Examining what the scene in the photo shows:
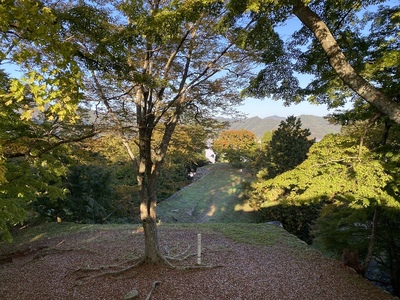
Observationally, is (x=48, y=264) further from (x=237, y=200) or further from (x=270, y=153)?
(x=237, y=200)

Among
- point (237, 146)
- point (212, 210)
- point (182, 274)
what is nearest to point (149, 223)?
point (182, 274)

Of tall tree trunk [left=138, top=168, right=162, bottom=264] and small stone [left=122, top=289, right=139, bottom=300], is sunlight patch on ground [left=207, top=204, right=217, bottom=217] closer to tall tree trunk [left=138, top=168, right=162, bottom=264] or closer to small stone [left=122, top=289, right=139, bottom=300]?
tall tree trunk [left=138, top=168, right=162, bottom=264]

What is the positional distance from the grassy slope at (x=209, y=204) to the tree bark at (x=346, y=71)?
675 inches

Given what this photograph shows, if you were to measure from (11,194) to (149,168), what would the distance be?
10.4 ft

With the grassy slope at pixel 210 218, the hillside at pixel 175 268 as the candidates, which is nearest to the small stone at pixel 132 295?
the hillside at pixel 175 268

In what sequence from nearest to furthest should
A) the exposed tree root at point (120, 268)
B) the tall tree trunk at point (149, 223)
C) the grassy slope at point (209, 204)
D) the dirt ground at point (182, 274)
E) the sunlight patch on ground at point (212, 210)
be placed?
the dirt ground at point (182, 274), the exposed tree root at point (120, 268), the tall tree trunk at point (149, 223), the grassy slope at point (209, 204), the sunlight patch on ground at point (212, 210)

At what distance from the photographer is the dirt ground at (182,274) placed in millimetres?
4996

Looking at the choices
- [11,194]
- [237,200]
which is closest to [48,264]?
[11,194]

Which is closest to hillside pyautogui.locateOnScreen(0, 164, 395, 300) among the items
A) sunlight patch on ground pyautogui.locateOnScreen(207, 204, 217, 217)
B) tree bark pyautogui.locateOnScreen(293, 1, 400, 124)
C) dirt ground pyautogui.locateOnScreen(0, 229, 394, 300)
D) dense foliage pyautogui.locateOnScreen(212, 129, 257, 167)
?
dirt ground pyautogui.locateOnScreen(0, 229, 394, 300)

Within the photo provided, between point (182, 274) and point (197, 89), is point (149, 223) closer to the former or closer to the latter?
point (182, 274)

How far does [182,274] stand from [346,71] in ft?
16.9

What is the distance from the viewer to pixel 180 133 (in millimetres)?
8594

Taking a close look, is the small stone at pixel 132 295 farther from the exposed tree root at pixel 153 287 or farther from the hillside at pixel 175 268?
the exposed tree root at pixel 153 287

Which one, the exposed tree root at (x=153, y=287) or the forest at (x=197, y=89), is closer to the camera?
the forest at (x=197, y=89)
